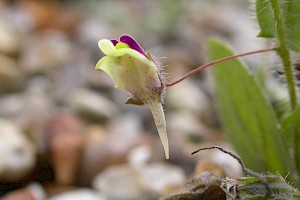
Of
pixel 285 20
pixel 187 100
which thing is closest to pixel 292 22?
pixel 285 20

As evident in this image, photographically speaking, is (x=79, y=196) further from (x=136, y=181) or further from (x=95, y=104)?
(x=95, y=104)

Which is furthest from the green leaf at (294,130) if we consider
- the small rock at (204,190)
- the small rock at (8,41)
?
the small rock at (8,41)

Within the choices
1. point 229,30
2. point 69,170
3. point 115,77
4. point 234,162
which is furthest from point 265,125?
point 229,30

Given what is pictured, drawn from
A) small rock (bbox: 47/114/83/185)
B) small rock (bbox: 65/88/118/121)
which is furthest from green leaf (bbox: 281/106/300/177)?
small rock (bbox: 65/88/118/121)

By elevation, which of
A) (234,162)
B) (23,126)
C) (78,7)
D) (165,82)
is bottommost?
(234,162)

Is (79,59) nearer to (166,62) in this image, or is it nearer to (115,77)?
(166,62)
